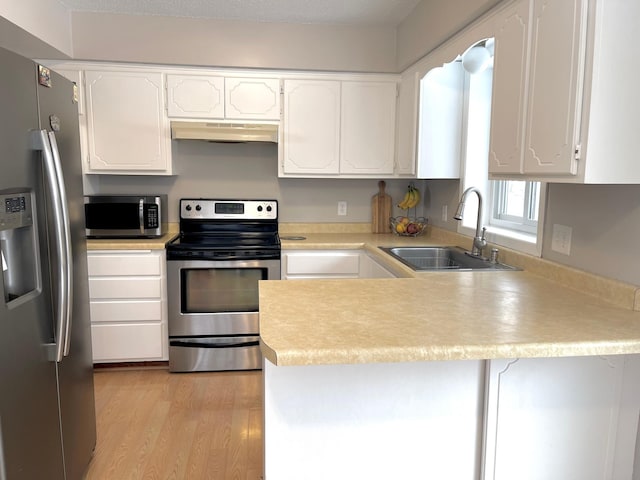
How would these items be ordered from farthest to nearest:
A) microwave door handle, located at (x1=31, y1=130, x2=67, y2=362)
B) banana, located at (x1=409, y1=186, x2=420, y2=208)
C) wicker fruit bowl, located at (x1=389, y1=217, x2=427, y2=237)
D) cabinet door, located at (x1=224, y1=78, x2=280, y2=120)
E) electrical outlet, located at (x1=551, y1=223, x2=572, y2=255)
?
banana, located at (x1=409, y1=186, x2=420, y2=208) < wicker fruit bowl, located at (x1=389, y1=217, x2=427, y2=237) < cabinet door, located at (x1=224, y1=78, x2=280, y2=120) < electrical outlet, located at (x1=551, y1=223, x2=572, y2=255) < microwave door handle, located at (x1=31, y1=130, x2=67, y2=362)

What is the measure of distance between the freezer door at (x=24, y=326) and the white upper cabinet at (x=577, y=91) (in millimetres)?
1698

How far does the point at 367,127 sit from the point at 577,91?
206 cm

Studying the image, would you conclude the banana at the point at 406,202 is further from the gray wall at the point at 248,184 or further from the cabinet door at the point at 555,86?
the cabinet door at the point at 555,86

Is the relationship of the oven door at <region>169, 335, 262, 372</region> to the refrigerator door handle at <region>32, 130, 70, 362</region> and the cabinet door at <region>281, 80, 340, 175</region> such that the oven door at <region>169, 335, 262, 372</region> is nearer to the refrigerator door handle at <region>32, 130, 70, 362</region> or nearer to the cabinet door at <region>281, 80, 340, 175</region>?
the cabinet door at <region>281, 80, 340, 175</region>

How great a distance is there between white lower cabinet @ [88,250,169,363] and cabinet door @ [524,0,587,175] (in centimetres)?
236

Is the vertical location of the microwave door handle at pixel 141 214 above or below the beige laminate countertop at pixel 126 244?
above

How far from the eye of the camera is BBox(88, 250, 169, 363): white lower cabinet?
300 centimetres

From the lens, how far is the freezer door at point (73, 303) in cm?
169

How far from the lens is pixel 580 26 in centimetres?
138

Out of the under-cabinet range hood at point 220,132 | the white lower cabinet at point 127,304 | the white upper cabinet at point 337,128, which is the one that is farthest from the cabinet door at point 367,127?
the white lower cabinet at point 127,304

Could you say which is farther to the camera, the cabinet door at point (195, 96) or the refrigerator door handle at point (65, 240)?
the cabinet door at point (195, 96)

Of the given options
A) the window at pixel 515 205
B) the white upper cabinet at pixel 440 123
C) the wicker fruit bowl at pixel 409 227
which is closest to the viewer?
the window at pixel 515 205

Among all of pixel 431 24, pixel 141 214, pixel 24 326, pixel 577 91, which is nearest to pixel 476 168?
pixel 431 24

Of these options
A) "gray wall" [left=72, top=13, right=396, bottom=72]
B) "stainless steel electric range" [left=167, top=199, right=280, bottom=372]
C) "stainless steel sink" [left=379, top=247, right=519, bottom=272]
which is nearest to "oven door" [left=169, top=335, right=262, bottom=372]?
"stainless steel electric range" [left=167, top=199, right=280, bottom=372]
